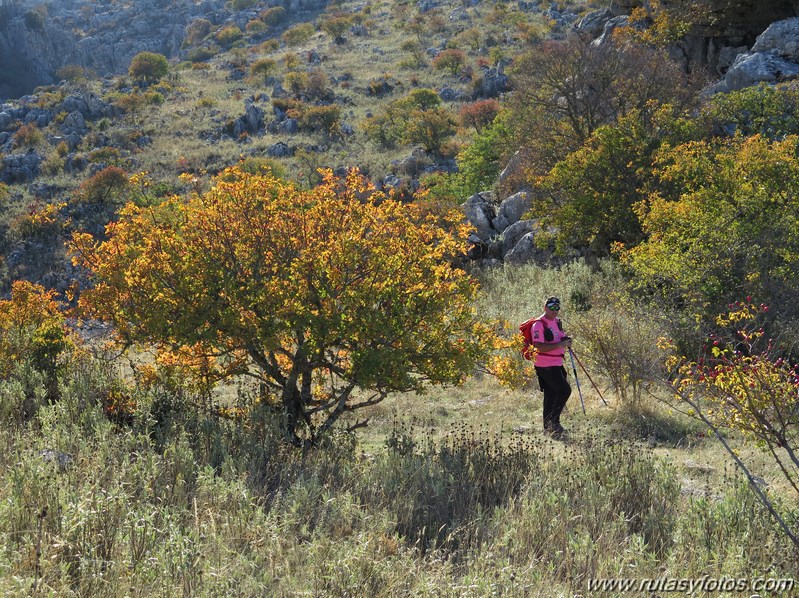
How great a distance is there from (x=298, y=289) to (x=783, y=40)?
21.6 metres

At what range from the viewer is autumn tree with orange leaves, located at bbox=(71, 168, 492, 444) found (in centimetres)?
588

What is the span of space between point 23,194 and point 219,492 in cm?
3892

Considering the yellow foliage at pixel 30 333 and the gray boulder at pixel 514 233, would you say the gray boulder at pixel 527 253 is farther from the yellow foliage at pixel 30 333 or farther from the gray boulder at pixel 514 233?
the yellow foliage at pixel 30 333

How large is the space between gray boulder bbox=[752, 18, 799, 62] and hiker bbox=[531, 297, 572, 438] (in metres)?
18.3

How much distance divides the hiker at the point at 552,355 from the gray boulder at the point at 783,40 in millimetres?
18254

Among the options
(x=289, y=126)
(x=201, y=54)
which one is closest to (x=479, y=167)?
(x=289, y=126)

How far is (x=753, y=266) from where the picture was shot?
33.6 ft

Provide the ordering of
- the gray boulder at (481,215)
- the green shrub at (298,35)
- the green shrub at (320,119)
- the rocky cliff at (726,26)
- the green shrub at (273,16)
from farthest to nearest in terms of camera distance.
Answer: the green shrub at (273,16)
the green shrub at (298,35)
the green shrub at (320,119)
the rocky cliff at (726,26)
the gray boulder at (481,215)

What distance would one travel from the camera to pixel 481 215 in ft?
74.4

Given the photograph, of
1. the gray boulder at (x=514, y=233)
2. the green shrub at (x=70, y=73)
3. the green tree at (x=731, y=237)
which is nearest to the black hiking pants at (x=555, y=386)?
the green tree at (x=731, y=237)

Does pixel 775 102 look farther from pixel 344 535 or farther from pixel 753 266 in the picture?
pixel 344 535

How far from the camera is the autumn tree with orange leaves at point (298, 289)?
5883mm

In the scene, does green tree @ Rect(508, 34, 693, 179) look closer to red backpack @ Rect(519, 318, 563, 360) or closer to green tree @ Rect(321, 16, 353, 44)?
red backpack @ Rect(519, 318, 563, 360)

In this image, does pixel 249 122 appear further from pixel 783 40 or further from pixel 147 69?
pixel 783 40
